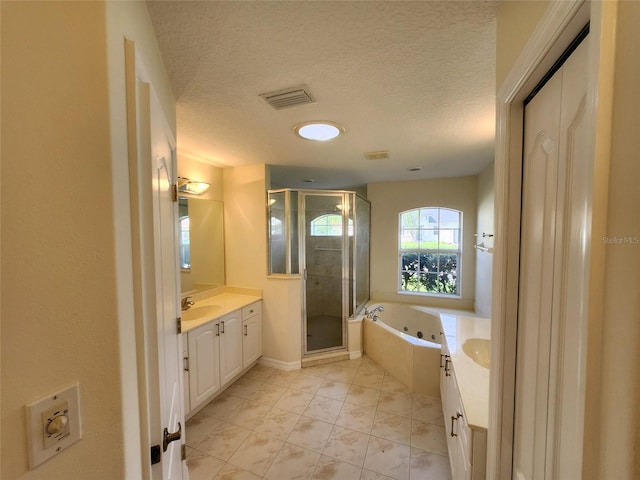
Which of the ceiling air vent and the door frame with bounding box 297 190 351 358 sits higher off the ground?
the ceiling air vent

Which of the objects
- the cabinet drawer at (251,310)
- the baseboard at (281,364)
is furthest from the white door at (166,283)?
the baseboard at (281,364)

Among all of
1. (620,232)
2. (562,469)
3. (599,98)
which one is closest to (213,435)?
(562,469)

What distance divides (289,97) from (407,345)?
2528 mm

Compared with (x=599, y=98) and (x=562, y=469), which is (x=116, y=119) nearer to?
(x=599, y=98)

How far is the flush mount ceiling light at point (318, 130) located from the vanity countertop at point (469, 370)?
184cm

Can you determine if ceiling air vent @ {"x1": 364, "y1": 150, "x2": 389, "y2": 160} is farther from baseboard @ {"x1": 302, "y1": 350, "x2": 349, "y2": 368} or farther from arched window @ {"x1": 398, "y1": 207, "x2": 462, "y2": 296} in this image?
baseboard @ {"x1": 302, "y1": 350, "x2": 349, "y2": 368}

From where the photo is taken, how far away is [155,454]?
2.53 ft

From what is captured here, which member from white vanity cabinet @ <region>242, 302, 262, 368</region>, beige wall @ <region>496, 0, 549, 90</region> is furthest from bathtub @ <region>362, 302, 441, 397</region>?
beige wall @ <region>496, 0, 549, 90</region>

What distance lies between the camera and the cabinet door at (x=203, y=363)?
2.12 meters

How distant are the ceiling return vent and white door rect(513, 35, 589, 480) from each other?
108 centimetres

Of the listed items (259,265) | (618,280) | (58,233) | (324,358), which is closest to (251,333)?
(259,265)

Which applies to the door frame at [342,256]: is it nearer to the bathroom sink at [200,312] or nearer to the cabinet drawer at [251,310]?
the cabinet drawer at [251,310]

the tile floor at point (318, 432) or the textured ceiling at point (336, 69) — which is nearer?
the textured ceiling at point (336, 69)

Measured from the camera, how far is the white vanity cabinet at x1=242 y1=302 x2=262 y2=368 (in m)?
2.79
